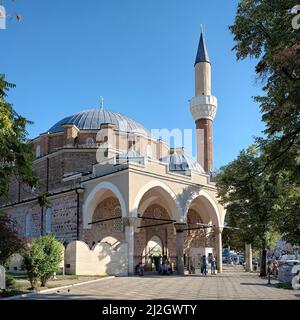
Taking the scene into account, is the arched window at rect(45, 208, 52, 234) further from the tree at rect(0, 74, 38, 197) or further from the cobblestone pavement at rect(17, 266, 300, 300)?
the tree at rect(0, 74, 38, 197)

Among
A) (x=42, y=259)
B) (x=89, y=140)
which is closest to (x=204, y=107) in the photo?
(x=89, y=140)

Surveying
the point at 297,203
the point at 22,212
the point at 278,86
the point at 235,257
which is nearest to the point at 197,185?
the point at 297,203

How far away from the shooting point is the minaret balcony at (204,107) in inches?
1296

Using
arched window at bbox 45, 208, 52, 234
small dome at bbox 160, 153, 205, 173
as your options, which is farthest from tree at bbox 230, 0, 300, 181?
arched window at bbox 45, 208, 52, 234

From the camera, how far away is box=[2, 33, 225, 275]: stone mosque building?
19.3m

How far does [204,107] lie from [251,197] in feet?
47.4

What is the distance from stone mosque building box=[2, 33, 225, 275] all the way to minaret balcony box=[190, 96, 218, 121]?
80 millimetres

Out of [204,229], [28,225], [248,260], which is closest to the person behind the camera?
[28,225]

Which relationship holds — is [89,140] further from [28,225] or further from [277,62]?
[277,62]

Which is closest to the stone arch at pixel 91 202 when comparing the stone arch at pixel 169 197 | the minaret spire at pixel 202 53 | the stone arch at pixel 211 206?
the stone arch at pixel 169 197

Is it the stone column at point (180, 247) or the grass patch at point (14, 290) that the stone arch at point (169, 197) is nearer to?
the stone column at point (180, 247)

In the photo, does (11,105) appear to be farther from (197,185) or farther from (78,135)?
(78,135)

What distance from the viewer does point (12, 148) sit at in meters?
9.68

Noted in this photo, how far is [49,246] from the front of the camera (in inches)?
480
